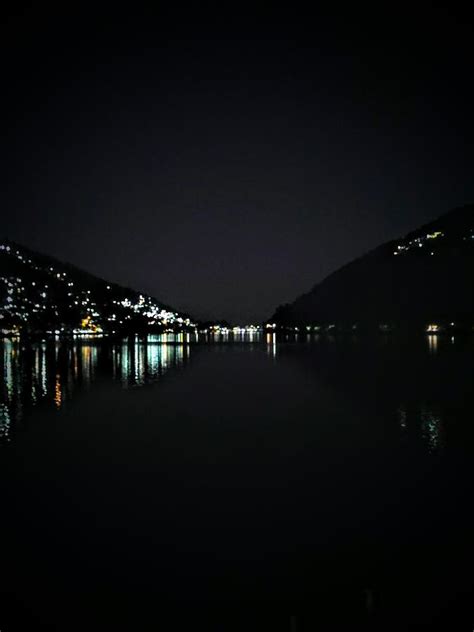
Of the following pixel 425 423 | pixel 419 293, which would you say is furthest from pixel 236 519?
pixel 419 293

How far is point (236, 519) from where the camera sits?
8531mm

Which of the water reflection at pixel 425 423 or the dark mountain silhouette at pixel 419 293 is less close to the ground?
the dark mountain silhouette at pixel 419 293

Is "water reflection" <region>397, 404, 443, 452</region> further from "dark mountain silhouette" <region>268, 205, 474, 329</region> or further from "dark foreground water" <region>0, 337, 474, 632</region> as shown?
"dark mountain silhouette" <region>268, 205, 474, 329</region>

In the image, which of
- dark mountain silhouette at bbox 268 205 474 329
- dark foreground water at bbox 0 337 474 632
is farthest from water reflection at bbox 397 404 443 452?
dark mountain silhouette at bbox 268 205 474 329

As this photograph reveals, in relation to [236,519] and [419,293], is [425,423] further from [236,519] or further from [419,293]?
[419,293]

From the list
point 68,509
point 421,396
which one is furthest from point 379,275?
point 68,509

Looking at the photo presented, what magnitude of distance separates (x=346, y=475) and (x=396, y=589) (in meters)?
4.70

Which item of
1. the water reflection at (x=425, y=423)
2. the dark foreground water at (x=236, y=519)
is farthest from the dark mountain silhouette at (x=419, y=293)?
the dark foreground water at (x=236, y=519)

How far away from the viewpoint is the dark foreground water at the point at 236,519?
6.12 meters

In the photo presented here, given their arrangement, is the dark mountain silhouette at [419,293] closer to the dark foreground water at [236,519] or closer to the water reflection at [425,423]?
the water reflection at [425,423]

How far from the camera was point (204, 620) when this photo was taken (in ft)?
19.3

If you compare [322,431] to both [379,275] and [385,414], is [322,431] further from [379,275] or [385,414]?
[379,275]

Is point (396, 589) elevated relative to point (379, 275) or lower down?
lower down

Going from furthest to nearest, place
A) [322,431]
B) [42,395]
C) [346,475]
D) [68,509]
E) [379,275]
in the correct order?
[379,275] < [42,395] < [322,431] < [346,475] < [68,509]
